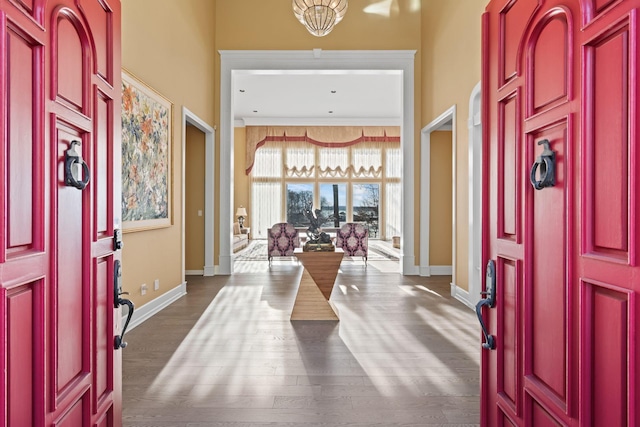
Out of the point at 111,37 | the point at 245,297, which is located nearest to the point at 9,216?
the point at 111,37

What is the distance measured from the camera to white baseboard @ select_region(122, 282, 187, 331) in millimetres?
4195

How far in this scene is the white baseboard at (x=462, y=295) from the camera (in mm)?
4941

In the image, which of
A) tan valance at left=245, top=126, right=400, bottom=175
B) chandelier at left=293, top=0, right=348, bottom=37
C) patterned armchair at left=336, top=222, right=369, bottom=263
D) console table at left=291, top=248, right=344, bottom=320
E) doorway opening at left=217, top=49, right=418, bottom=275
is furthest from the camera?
tan valance at left=245, top=126, right=400, bottom=175

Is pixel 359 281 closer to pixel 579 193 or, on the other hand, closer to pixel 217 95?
pixel 217 95

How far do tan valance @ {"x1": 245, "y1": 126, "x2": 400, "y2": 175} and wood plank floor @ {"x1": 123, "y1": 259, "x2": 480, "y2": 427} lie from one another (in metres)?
8.49

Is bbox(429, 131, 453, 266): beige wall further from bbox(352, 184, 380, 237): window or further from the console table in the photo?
bbox(352, 184, 380, 237): window

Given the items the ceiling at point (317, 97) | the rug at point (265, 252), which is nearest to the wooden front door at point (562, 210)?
the ceiling at point (317, 97)

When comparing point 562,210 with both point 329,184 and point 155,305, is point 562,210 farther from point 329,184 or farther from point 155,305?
point 329,184

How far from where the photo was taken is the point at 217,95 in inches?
276

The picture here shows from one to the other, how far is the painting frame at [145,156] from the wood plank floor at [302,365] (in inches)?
42.7

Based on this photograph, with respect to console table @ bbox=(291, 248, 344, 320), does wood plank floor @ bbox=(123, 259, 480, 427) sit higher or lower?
lower

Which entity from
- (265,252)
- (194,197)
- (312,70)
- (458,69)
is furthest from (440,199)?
(265,252)

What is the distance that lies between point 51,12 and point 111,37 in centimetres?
46

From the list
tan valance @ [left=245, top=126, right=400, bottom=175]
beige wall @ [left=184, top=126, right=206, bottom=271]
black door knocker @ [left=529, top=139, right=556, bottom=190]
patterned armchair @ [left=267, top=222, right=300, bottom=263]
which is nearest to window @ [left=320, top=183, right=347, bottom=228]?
tan valance @ [left=245, top=126, right=400, bottom=175]
